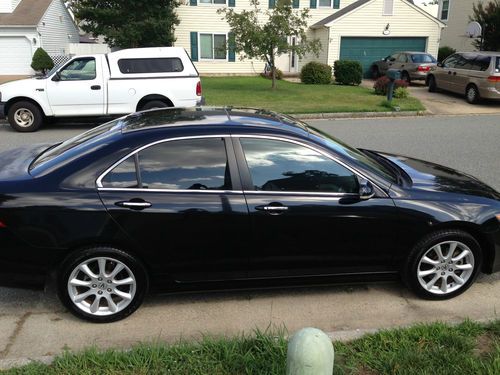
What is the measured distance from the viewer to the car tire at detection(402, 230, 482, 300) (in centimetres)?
375

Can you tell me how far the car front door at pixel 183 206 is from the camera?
11.2 ft

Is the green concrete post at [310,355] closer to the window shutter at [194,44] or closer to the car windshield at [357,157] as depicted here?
the car windshield at [357,157]

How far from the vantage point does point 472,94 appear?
16.6 metres

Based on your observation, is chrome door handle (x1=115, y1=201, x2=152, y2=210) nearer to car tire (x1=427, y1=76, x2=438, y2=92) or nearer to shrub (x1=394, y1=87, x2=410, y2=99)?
shrub (x1=394, y1=87, x2=410, y2=99)

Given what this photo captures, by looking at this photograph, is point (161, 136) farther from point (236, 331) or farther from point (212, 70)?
point (212, 70)

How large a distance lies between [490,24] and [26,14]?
24919 millimetres

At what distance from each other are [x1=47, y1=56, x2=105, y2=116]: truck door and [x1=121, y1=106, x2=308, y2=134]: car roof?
7.39 m

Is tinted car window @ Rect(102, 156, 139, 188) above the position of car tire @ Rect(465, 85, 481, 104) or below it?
above

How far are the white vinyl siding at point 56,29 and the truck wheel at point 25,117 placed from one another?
18.3 m

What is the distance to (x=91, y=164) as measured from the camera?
11.3 feet

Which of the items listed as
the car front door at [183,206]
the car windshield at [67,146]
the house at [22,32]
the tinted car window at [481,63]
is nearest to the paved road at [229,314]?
the car front door at [183,206]

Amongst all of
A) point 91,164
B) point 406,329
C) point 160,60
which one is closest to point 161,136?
point 91,164

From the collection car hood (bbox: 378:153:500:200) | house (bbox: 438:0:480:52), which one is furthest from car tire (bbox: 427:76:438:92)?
car hood (bbox: 378:153:500:200)

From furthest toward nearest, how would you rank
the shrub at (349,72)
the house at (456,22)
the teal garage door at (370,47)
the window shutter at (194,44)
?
the house at (456,22)
the window shutter at (194,44)
the teal garage door at (370,47)
the shrub at (349,72)
